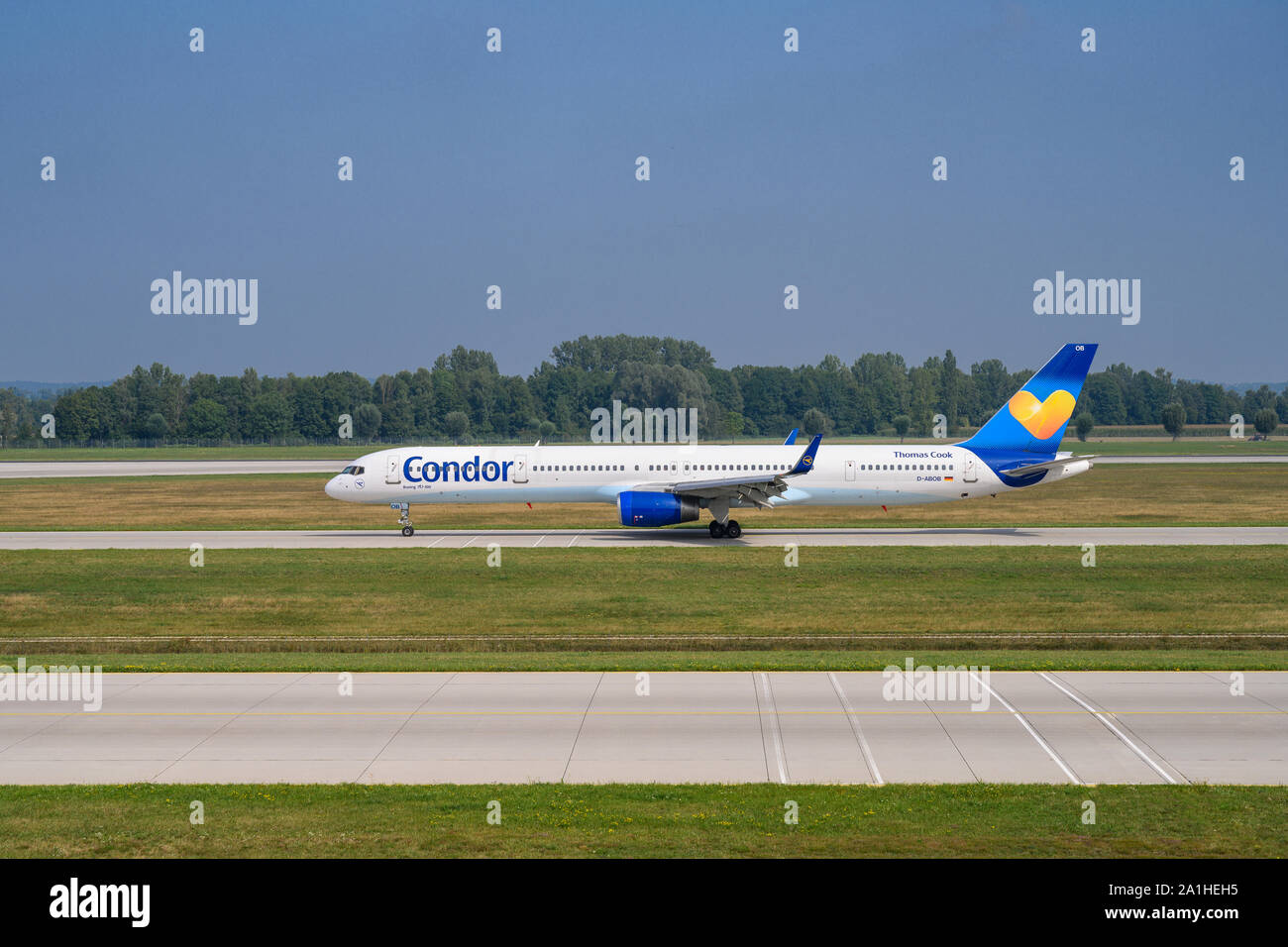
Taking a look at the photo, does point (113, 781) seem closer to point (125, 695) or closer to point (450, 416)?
point (125, 695)

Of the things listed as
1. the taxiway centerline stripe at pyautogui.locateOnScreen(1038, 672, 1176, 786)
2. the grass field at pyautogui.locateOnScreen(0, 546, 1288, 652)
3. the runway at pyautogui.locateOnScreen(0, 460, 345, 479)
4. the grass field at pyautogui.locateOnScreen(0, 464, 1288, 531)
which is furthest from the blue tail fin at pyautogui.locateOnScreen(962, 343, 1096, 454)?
the runway at pyautogui.locateOnScreen(0, 460, 345, 479)

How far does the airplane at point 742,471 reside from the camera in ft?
161

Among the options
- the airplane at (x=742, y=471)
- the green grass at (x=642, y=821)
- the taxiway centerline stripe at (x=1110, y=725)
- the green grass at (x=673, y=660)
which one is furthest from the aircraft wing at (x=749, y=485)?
the green grass at (x=642, y=821)

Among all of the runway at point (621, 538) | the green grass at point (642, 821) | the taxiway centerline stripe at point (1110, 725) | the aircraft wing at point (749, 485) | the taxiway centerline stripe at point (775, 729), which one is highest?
the aircraft wing at point (749, 485)

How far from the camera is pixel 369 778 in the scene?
15.6m

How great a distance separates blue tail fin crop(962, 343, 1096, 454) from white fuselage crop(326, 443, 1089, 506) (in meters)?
1.40

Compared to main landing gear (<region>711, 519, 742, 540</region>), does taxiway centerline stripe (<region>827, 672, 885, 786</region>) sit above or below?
below

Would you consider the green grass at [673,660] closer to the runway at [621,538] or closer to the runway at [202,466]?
the runway at [621,538]

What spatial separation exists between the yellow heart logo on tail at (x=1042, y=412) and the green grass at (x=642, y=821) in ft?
124

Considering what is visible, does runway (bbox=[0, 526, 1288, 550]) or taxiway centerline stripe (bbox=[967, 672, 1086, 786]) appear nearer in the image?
taxiway centerline stripe (bbox=[967, 672, 1086, 786])

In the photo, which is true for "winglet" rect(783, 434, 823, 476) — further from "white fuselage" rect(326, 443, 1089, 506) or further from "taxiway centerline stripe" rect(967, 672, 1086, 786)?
"taxiway centerline stripe" rect(967, 672, 1086, 786)

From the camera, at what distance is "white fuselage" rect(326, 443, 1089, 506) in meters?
49.1

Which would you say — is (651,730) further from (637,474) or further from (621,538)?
(637,474)

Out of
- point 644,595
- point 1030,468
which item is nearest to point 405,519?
point 644,595
